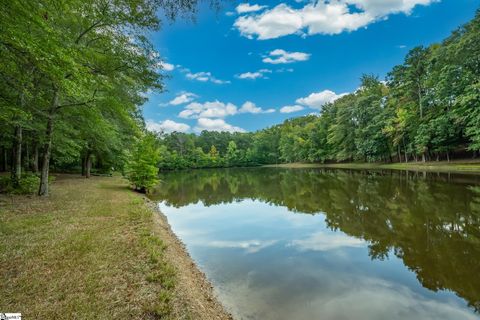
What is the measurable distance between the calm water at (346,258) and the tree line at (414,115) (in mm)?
19520

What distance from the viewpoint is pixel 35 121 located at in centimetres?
1180

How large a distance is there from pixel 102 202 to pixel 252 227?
260 inches

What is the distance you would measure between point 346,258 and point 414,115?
117ft

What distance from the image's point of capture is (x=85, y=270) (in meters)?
4.52

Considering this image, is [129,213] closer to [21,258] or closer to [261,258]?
[21,258]

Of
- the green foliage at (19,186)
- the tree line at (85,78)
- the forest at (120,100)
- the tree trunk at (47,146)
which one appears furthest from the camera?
the green foliage at (19,186)

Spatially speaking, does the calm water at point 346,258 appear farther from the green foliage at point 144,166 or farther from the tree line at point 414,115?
the tree line at point 414,115

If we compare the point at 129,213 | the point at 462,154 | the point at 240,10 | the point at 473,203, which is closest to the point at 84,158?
the point at 129,213

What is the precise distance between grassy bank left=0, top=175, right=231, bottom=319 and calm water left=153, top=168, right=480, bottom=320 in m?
1.42

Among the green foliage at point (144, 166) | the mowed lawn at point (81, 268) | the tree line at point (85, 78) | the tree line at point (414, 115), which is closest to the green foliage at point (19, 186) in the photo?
the tree line at point (85, 78)

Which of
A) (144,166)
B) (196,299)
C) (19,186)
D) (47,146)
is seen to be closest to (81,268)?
(196,299)

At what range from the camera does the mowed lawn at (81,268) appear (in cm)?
345

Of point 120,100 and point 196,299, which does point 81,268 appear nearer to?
point 196,299

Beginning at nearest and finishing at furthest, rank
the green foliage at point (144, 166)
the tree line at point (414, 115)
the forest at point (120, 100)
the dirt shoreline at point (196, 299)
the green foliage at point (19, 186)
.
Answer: the dirt shoreline at point (196, 299) → the forest at point (120, 100) → the green foliage at point (19, 186) → the green foliage at point (144, 166) → the tree line at point (414, 115)
